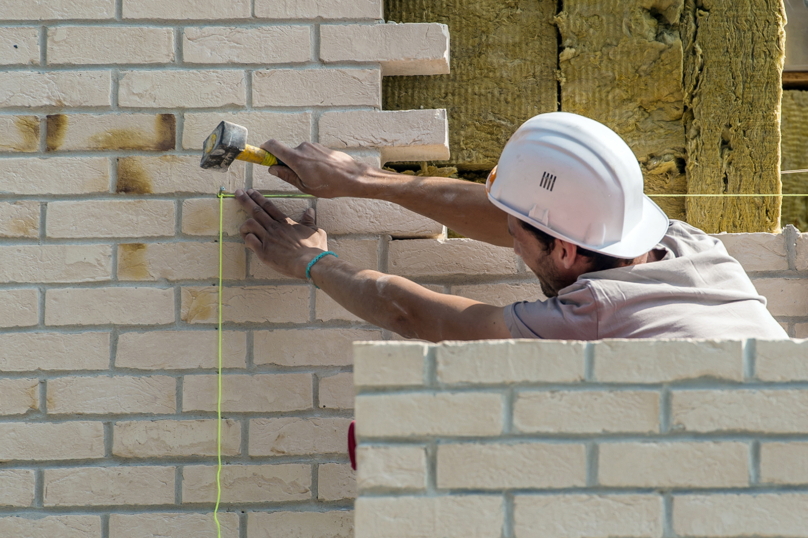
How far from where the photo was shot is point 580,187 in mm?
1735

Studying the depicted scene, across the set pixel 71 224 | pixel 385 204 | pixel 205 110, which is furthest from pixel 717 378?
pixel 71 224

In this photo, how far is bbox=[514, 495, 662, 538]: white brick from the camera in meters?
1.26

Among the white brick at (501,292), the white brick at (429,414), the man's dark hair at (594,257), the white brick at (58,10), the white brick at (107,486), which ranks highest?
Answer: the white brick at (58,10)

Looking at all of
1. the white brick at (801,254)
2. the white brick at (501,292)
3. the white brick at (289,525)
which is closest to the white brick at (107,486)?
the white brick at (289,525)

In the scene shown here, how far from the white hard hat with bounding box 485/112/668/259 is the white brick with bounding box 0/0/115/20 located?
144 centimetres

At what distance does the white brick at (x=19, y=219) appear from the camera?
7.20ft

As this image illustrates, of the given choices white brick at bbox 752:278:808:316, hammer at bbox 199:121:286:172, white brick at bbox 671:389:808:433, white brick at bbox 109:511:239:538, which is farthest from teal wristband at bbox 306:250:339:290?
white brick at bbox 752:278:808:316

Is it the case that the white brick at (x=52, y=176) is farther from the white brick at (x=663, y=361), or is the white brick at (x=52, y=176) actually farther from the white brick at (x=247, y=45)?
the white brick at (x=663, y=361)

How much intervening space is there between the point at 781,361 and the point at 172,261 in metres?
1.75

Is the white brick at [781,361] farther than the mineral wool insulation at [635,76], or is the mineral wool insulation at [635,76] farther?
the mineral wool insulation at [635,76]

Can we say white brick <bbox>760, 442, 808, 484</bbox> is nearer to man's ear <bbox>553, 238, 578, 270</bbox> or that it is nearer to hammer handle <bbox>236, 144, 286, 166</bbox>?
man's ear <bbox>553, 238, 578, 270</bbox>

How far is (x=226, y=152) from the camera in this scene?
6.41 ft

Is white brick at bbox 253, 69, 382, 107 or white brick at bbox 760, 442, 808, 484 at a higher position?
white brick at bbox 253, 69, 382, 107

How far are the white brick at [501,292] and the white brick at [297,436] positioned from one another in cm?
59
